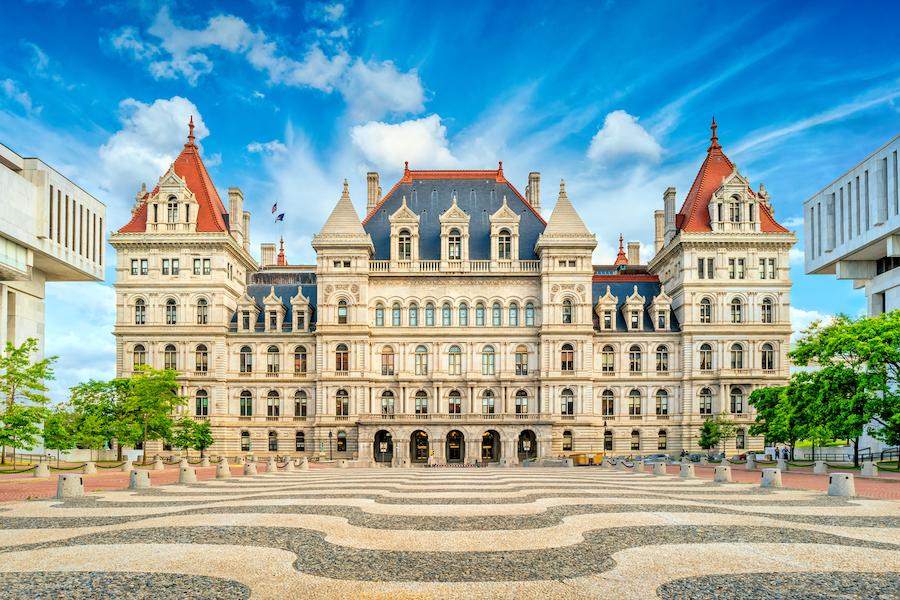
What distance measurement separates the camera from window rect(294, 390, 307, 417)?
77.7m

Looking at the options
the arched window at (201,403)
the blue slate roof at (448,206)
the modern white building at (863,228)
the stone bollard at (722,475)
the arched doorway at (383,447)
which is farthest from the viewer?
the blue slate roof at (448,206)

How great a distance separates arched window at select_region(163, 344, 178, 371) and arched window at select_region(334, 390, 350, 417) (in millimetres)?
15675

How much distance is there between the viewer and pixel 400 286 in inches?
3036

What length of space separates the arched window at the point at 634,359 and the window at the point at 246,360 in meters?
37.0

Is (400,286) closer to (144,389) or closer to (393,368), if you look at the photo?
(393,368)

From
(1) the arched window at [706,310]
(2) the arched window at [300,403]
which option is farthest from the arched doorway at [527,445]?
(2) the arched window at [300,403]

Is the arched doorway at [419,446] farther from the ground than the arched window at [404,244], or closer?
closer

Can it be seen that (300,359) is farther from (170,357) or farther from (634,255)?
(634,255)

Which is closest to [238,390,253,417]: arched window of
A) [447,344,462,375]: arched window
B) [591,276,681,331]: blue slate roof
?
[447,344,462,375]: arched window

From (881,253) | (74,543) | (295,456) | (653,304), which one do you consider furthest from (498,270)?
(74,543)

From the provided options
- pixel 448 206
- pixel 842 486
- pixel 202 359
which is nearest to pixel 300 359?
pixel 202 359

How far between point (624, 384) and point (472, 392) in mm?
14977

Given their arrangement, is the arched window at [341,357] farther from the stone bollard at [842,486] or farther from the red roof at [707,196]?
the stone bollard at [842,486]

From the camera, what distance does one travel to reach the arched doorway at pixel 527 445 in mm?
75000
